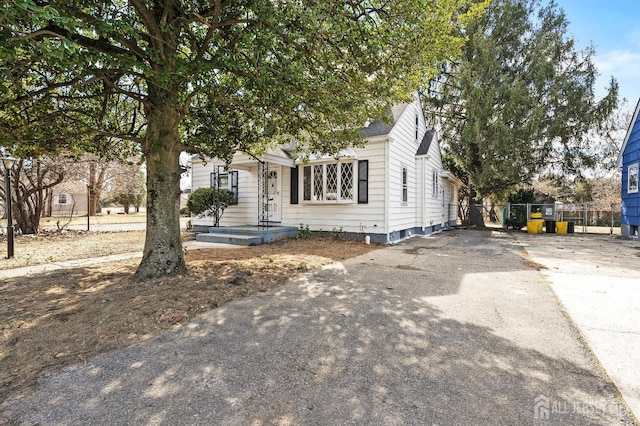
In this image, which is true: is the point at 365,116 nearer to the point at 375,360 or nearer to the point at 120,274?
the point at 375,360

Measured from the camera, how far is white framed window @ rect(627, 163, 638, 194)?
12102 mm

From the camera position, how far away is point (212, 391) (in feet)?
7.01

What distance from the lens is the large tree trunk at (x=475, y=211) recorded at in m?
18.8

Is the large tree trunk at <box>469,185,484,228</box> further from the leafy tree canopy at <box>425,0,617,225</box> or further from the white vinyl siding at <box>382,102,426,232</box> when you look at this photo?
the white vinyl siding at <box>382,102,426,232</box>

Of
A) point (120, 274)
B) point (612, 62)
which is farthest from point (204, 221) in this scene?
point (612, 62)

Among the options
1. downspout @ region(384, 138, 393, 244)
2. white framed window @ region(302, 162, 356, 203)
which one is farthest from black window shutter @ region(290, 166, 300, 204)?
downspout @ region(384, 138, 393, 244)

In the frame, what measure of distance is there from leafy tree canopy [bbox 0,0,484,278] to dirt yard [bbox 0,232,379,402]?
0.80 metres

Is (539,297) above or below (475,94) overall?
below

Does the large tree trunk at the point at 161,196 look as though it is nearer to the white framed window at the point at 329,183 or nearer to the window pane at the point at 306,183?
the white framed window at the point at 329,183

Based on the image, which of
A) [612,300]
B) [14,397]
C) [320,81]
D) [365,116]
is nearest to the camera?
[14,397]

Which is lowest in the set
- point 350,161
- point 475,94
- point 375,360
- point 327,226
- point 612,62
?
point 375,360

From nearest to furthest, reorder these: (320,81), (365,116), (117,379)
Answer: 1. (117,379)
2. (320,81)
3. (365,116)

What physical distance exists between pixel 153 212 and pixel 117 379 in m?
3.13

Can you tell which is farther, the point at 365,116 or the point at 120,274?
the point at 365,116
